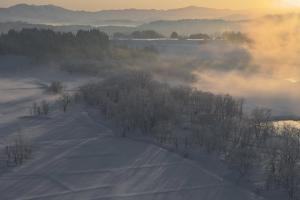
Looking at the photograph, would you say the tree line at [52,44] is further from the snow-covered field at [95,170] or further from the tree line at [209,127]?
the snow-covered field at [95,170]

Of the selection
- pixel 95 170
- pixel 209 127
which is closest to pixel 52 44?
pixel 209 127

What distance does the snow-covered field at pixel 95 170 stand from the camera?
29.6 ft

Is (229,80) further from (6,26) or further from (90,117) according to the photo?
(6,26)

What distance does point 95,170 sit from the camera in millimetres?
10039

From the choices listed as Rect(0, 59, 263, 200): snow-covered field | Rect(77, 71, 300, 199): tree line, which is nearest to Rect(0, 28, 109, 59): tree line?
Rect(77, 71, 300, 199): tree line

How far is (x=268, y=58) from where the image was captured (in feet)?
113

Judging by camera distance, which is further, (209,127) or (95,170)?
(209,127)

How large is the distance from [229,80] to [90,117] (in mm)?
11206

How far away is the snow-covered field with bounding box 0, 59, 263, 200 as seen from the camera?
29.6 feet

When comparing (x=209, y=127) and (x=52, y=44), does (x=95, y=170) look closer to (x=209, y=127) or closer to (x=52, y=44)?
(x=209, y=127)

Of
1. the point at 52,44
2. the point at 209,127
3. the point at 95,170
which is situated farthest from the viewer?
the point at 52,44

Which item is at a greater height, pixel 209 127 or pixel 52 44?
pixel 52 44

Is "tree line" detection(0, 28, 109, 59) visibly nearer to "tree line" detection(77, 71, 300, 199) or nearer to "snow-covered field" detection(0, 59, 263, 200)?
"tree line" detection(77, 71, 300, 199)

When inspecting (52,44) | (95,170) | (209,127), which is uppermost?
(52,44)
